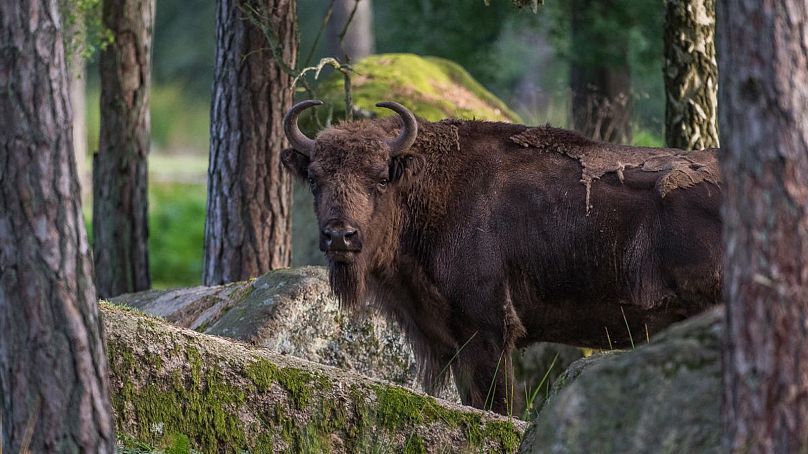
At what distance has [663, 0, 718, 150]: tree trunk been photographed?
10.1 m

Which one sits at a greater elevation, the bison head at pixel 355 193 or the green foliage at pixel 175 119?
the green foliage at pixel 175 119

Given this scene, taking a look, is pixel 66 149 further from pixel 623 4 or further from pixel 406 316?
pixel 623 4

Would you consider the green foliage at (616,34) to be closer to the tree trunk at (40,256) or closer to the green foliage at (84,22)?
the green foliage at (84,22)

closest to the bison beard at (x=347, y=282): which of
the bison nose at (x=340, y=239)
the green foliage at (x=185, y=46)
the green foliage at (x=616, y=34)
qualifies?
the bison nose at (x=340, y=239)

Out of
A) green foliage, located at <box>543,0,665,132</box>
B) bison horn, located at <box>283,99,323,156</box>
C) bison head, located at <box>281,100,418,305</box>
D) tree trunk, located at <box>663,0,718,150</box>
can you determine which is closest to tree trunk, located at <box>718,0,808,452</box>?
bison head, located at <box>281,100,418,305</box>

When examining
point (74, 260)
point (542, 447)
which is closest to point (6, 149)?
point (74, 260)

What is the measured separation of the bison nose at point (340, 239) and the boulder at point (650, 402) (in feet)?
11.3

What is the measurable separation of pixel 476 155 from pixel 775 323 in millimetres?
4503

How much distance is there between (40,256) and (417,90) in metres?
10.2

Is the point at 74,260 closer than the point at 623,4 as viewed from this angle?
Yes

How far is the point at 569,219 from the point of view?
7.75 metres

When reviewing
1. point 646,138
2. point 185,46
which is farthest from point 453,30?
point 185,46

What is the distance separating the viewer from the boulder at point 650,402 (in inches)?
156

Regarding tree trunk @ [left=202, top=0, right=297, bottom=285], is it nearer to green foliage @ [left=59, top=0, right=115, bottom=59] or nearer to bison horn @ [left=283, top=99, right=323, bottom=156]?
bison horn @ [left=283, top=99, right=323, bottom=156]
